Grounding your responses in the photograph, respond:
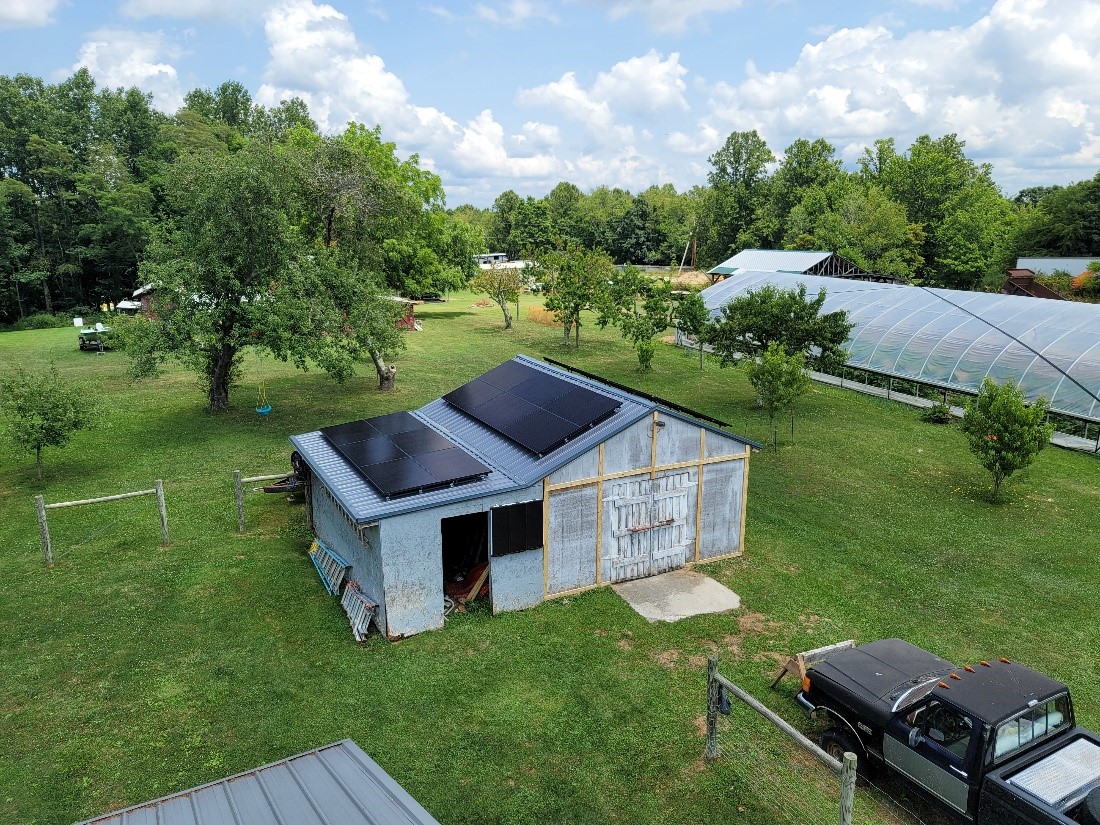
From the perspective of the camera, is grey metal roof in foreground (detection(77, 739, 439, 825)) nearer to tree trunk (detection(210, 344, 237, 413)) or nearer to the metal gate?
the metal gate

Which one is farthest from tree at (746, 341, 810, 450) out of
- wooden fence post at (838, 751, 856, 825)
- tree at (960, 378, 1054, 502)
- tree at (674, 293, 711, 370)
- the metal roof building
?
the metal roof building

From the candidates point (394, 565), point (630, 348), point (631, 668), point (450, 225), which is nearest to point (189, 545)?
point (394, 565)

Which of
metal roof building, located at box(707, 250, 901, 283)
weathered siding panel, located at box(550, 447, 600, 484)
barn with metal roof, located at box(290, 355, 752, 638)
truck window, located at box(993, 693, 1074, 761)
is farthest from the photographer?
metal roof building, located at box(707, 250, 901, 283)

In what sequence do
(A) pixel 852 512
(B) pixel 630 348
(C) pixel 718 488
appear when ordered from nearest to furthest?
(C) pixel 718 488 → (A) pixel 852 512 → (B) pixel 630 348

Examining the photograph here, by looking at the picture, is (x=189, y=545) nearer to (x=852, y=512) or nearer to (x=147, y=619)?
(x=147, y=619)

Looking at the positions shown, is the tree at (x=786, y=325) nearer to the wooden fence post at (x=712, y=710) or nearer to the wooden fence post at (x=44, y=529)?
the wooden fence post at (x=712, y=710)

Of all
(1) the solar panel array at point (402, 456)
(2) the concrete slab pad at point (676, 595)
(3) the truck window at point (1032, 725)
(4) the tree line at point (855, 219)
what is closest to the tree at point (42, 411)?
(1) the solar panel array at point (402, 456)
